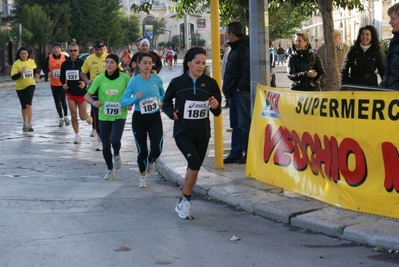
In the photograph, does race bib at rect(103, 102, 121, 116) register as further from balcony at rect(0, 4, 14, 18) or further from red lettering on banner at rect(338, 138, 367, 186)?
balcony at rect(0, 4, 14, 18)

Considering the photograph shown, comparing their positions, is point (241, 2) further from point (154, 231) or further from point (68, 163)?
point (154, 231)

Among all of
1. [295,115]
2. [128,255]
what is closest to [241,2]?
[295,115]

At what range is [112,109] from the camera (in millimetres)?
11227

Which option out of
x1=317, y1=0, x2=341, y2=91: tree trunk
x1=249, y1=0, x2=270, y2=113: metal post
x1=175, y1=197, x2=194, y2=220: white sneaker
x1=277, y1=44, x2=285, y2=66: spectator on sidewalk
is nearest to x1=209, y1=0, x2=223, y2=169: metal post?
x1=249, y1=0, x2=270, y2=113: metal post

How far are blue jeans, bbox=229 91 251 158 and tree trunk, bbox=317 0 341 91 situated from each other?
5.25 feet

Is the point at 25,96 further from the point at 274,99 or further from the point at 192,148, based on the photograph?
the point at 192,148

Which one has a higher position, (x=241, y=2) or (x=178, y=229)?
(x=241, y=2)

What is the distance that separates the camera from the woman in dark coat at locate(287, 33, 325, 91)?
11805 mm

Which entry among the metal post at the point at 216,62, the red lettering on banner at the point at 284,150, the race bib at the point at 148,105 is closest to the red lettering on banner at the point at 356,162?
the red lettering on banner at the point at 284,150

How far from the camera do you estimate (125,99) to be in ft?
33.6

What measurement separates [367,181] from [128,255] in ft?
8.49

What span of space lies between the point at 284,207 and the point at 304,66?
393 cm

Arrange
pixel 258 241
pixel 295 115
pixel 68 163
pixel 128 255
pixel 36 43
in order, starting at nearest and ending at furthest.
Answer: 1. pixel 128 255
2. pixel 258 241
3. pixel 295 115
4. pixel 68 163
5. pixel 36 43

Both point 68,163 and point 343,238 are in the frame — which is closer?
point 343,238
